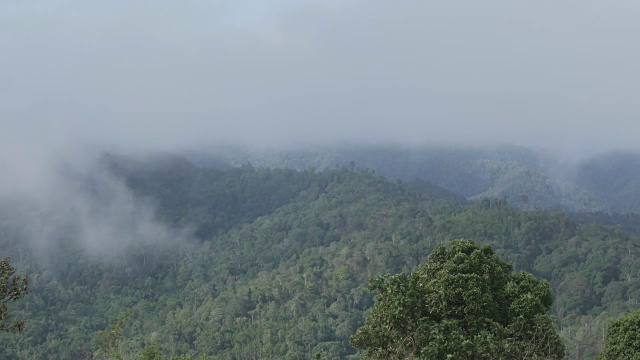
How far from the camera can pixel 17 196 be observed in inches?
5349

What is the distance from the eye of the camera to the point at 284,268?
9756cm

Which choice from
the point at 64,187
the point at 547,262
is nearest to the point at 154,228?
the point at 64,187

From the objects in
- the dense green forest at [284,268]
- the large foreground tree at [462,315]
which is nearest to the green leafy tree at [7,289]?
the large foreground tree at [462,315]

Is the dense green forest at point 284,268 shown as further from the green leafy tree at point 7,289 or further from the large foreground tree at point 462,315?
the green leafy tree at point 7,289

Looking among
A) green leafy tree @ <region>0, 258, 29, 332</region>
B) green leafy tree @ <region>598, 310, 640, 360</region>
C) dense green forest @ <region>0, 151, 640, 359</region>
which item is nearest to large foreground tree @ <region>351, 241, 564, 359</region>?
green leafy tree @ <region>598, 310, 640, 360</region>

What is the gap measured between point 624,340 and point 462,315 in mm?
6067

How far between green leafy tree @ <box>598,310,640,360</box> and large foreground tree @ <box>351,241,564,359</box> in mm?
3295

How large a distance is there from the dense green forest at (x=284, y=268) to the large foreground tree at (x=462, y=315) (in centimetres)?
3983

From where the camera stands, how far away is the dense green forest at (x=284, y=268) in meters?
73.7

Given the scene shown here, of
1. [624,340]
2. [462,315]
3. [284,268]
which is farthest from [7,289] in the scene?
[284,268]

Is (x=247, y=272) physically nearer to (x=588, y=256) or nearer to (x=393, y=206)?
(x=393, y=206)

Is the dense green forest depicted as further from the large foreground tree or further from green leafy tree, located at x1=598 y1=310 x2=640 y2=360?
the large foreground tree

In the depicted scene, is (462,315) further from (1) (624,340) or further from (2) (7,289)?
(2) (7,289)

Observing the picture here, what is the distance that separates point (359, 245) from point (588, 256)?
29297 millimetres
